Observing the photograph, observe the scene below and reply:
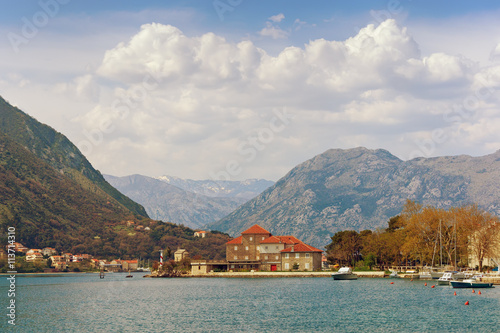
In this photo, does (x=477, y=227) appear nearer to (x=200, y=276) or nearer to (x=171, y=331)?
(x=200, y=276)

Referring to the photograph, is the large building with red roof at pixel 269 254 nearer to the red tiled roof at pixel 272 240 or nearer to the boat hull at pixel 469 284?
Result: the red tiled roof at pixel 272 240

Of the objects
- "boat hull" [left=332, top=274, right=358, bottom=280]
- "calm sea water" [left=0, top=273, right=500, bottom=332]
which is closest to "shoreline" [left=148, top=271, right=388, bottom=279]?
"boat hull" [left=332, top=274, right=358, bottom=280]

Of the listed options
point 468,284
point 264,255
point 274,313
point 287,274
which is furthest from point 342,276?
point 274,313

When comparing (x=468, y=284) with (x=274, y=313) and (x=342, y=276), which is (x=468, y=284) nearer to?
(x=342, y=276)

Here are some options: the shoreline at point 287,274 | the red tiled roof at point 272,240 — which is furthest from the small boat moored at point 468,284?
the red tiled roof at point 272,240

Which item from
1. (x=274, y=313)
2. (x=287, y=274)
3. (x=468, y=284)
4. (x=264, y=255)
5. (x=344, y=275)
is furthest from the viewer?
(x=264, y=255)

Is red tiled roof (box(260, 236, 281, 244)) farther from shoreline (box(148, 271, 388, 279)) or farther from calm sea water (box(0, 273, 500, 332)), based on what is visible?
calm sea water (box(0, 273, 500, 332))

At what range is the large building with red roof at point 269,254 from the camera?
141 meters

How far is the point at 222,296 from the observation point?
82.6 m

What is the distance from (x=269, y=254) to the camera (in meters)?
146

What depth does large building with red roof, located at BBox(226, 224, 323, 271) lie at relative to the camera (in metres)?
141

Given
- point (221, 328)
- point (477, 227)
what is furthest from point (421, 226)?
point (221, 328)

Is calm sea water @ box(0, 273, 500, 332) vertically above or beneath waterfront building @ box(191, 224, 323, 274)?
beneath

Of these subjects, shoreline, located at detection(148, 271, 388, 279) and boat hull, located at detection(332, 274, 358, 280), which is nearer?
boat hull, located at detection(332, 274, 358, 280)
